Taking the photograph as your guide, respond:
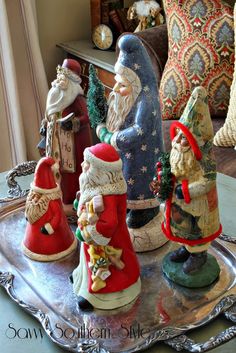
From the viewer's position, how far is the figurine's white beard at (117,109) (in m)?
1.01

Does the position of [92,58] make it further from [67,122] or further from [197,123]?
[197,123]

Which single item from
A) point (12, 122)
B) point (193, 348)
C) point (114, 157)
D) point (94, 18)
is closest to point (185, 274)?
point (193, 348)

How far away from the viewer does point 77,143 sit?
113 cm

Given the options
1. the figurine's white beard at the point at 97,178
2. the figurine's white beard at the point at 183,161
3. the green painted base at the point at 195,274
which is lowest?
the green painted base at the point at 195,274

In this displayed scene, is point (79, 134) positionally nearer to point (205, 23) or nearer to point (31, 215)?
point (31, 215)

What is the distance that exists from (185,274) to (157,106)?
318 mm

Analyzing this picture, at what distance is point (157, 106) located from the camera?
1016 mm

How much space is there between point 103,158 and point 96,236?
0.13 meters

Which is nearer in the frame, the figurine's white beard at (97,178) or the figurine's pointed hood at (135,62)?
the figurine's white beard at (97,178)

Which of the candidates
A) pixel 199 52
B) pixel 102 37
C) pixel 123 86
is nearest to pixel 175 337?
pixel 123 86

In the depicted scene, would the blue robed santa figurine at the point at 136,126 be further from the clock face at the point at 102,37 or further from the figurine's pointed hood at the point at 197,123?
the clock face at the point at 102,37

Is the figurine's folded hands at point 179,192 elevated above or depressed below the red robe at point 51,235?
above

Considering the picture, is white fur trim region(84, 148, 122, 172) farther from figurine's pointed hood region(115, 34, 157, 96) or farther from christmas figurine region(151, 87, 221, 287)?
figurine's pointed hood region(115, 34, 157, 96)

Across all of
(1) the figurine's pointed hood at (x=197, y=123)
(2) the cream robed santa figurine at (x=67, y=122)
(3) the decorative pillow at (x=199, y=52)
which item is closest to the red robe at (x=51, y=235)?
(2) the cream robed santa figurine at (x=67, y=122)
